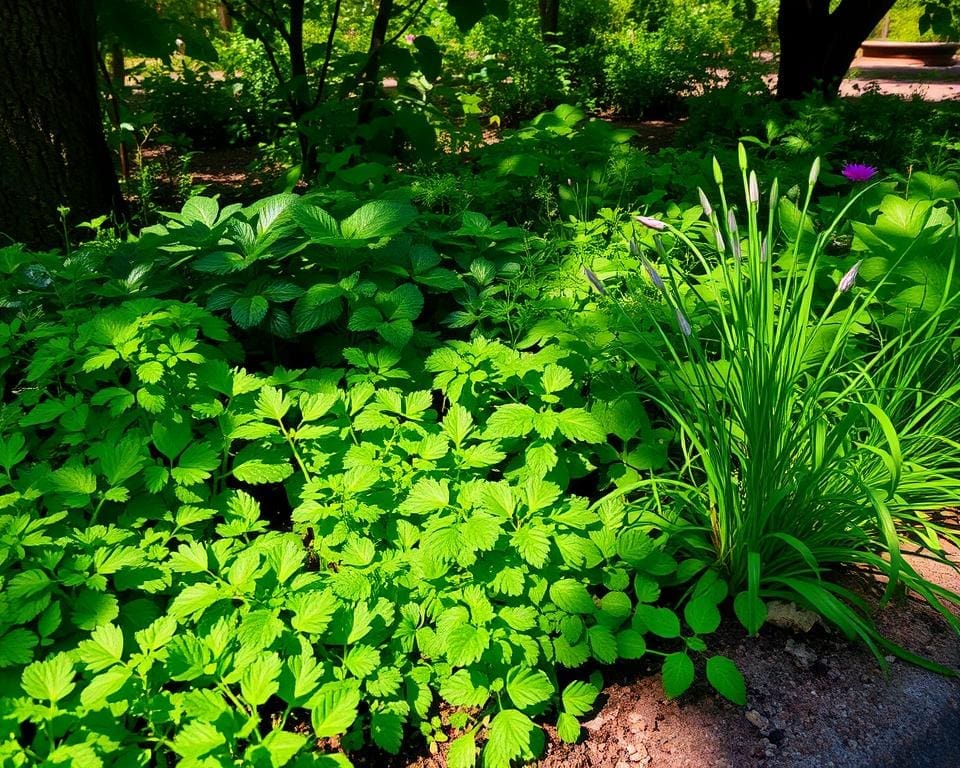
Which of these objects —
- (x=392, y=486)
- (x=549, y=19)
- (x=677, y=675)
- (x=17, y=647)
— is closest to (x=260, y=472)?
(x=392, y=486)

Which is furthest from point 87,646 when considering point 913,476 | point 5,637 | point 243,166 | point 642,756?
point 243,166

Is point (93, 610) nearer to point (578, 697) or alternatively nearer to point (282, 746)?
point (282, 746)

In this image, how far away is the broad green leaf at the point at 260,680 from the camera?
1.21 m

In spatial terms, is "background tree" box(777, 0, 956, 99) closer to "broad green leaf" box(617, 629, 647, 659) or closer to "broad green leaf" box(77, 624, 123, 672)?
"broad green leaf" box(617, 629, 647, 659)

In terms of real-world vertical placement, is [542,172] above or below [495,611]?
above

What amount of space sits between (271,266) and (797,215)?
5.48 feet

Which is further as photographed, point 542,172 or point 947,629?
point 542,172

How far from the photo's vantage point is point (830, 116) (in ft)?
14.5

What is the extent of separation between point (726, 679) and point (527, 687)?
0.40 m

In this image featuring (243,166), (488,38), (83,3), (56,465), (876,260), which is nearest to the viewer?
(56,465)

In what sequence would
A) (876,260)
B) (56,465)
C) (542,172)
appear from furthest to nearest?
(542,172) < (876,260) < (56,465)

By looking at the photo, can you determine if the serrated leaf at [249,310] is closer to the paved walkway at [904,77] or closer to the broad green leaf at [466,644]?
the broad green leaf at [466,644]

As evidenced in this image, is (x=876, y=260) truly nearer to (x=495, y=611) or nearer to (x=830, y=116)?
(x=495, y=611)

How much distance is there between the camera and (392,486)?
1.67 metres
